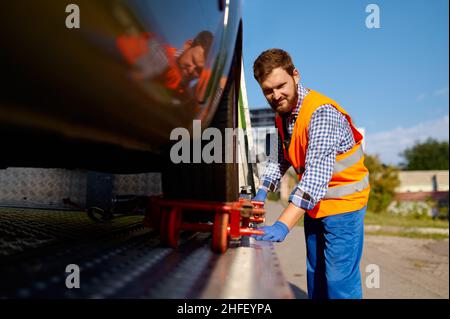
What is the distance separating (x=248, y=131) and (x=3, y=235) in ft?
10.3

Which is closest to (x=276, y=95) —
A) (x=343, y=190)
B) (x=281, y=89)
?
(x=281, y=89)

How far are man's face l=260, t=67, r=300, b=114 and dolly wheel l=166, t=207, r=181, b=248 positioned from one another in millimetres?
841

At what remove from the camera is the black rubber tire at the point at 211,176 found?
2.25 meters

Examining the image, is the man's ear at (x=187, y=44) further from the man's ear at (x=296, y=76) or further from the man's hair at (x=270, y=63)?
the man's ear at (x=296, y=76)

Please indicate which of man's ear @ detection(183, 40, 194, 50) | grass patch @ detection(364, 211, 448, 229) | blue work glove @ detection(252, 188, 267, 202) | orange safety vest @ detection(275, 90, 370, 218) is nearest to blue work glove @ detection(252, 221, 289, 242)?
orange safety vest @ detection(275, 90, 370, 218)

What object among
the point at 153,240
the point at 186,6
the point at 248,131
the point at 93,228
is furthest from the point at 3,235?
the point at 248,131

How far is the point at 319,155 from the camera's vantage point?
163 cm

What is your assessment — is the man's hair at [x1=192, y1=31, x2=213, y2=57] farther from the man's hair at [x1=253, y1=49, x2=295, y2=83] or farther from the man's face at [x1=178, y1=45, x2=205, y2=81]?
the man's hair at [x1=253, y1=49, x2=295, y2=83]

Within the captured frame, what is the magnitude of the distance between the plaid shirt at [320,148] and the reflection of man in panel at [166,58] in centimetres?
67

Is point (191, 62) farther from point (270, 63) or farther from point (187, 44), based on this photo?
point (270, 63)

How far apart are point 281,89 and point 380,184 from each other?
21907mm

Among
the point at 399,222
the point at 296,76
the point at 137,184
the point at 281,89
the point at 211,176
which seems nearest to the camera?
the point at 281,89

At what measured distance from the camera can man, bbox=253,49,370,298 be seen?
1703mm
